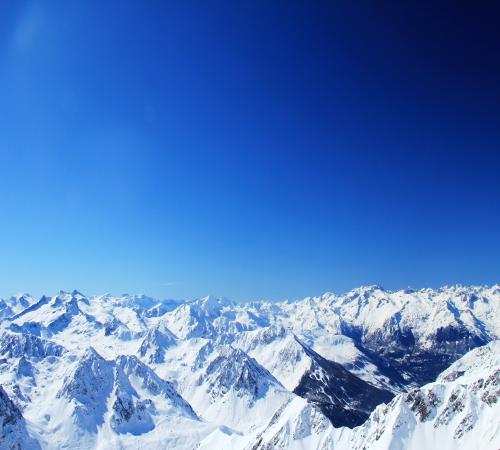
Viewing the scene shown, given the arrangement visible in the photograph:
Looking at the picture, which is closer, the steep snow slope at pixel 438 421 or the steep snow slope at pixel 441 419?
the steep snow slope at pixel 438 421

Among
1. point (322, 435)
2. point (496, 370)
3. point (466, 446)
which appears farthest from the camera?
point (322, 435)

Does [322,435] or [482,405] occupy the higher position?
[482,405]

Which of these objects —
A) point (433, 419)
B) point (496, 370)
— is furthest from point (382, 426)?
point (496, 370)

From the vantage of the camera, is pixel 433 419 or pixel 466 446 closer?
pixel 466 446

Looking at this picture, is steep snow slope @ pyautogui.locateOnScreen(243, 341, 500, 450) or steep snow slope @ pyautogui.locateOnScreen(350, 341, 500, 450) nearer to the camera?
steep snow slope @ pyautogui.locateOnScreen(243, 341, 500, 450)

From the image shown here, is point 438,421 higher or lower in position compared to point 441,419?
lower

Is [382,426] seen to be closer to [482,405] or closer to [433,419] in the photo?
[433,419]

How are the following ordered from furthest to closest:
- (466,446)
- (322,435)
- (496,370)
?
(322,435)
(496,370)
(466,446)

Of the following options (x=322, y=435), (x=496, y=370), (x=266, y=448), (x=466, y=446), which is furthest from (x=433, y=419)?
(x=266, y=448)

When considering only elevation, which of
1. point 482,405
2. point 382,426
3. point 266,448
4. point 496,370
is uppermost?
point 496,370

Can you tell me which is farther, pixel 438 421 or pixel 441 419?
pixel 441 419

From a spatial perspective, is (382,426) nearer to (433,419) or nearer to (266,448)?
(433,419)
